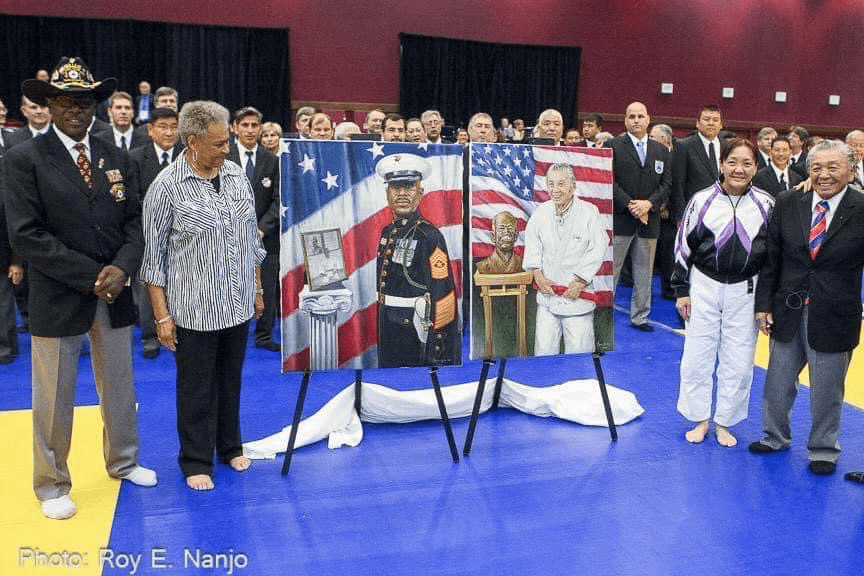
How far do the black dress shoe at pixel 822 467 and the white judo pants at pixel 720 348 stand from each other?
433 millimetres

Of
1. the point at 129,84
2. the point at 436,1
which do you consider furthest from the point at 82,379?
the point at 436,1

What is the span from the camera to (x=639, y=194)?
647 centimetres

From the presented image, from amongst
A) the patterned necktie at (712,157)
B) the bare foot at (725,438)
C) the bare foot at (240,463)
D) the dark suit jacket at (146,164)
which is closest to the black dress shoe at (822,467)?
the bare foot at (725,438)

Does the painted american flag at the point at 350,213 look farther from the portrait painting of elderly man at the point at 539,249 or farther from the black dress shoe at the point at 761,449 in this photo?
the black dress shoe at the point at 761,449

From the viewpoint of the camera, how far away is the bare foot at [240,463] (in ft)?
12.0

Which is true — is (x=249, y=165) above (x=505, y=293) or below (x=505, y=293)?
above

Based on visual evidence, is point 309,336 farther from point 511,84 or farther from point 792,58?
point 792,58

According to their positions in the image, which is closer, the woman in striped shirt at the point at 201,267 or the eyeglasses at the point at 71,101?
the eyeglasses at the point at 71,101

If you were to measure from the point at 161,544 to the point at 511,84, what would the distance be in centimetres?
1197

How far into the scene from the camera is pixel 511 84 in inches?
539

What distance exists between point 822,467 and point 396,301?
2253 mm

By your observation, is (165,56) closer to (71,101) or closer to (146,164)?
(146,164)

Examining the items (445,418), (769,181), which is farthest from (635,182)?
(445,418)

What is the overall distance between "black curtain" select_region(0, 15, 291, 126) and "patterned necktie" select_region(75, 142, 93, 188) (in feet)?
30.4
